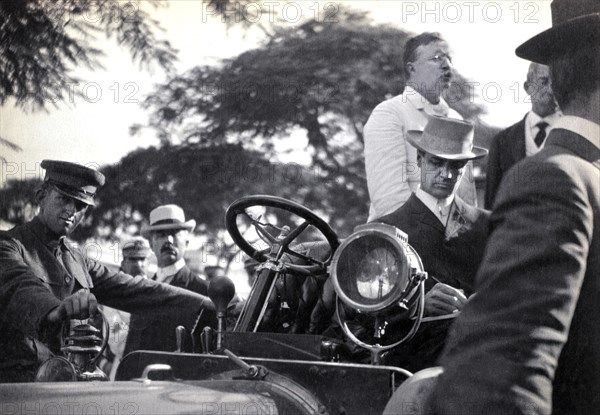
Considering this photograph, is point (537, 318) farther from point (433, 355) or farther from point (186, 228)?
point (186, 228)

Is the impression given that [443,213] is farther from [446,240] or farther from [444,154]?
[444,154]

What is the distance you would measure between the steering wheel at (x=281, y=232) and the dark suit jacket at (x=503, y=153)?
1189 mm

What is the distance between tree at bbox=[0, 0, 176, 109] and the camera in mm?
4766

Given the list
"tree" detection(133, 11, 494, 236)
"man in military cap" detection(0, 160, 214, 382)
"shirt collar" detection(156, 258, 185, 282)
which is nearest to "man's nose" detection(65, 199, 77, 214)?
"man in military cap" detection(0, 160, 214, 382)

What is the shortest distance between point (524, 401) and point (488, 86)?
2813 mm

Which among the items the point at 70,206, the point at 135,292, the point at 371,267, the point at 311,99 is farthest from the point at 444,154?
the point at 311,99

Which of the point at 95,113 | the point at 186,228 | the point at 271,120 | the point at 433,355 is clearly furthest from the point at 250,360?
the point at 271,120

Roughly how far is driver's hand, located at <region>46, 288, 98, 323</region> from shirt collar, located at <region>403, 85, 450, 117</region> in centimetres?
177

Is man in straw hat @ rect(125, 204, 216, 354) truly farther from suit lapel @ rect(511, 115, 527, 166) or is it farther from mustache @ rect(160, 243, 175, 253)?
suit lapel @ rect(511, 115, 527, 166)

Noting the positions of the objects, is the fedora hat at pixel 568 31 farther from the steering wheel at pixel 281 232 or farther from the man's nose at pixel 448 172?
the man's nose at pixel 448 172

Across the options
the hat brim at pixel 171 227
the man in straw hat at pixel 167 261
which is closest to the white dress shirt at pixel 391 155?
the man in straw hat at pixel 167 261

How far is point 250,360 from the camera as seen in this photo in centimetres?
266

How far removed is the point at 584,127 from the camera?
1.59 m

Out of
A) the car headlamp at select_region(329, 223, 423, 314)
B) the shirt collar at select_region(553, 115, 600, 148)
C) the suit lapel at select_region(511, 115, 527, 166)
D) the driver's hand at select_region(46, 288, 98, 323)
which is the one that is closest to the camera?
the shirt collar at select_region(553, 115, 600, 148)
